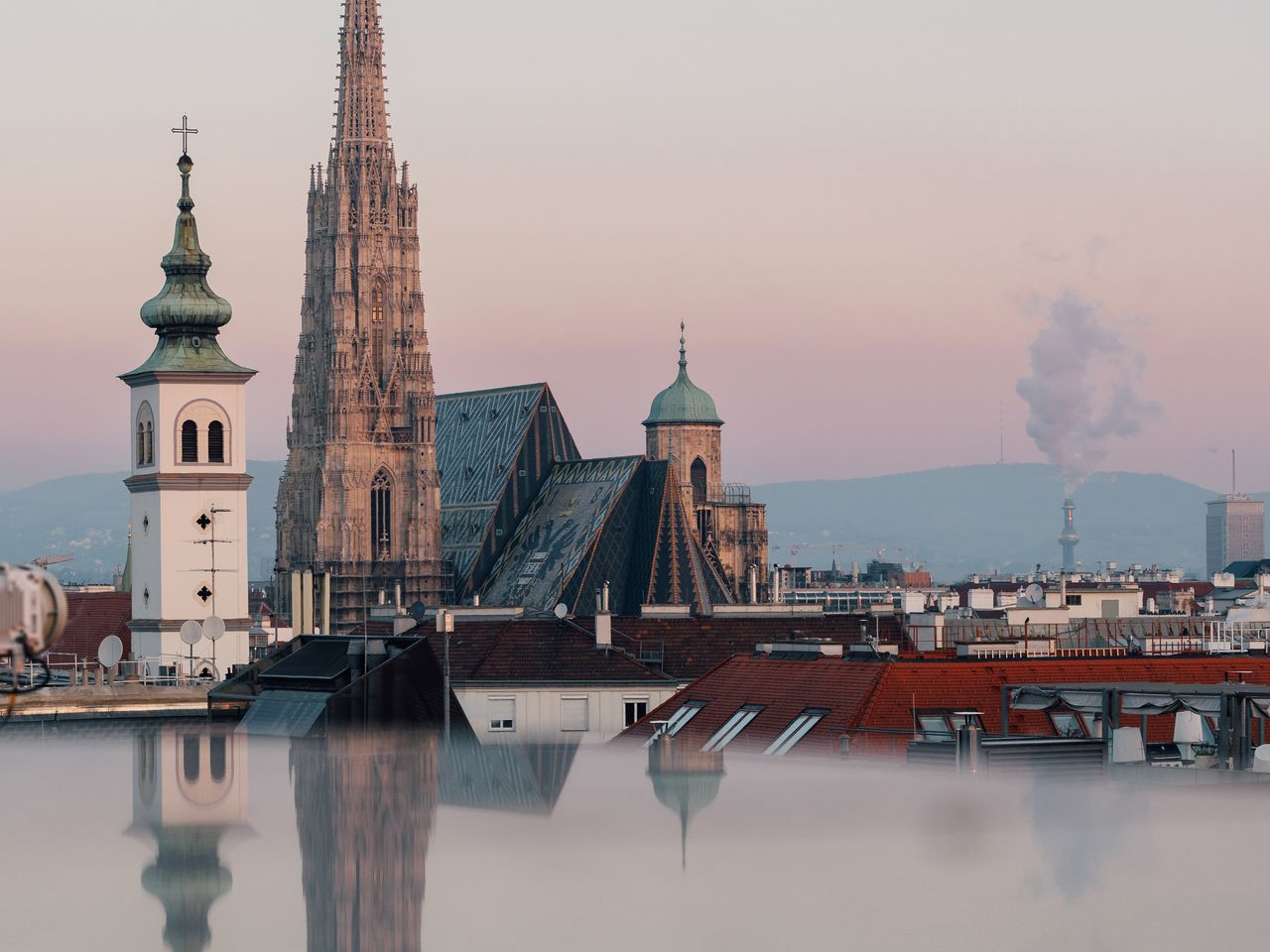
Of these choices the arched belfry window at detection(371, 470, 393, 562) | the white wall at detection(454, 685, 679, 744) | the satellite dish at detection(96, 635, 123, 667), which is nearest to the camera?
the satellite dish at detection(96, 635, 123, 667)

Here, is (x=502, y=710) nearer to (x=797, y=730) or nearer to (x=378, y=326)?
(x=797, y=730)

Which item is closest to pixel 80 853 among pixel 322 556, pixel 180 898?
pixel 180 898

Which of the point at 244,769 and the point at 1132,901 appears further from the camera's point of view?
the point at 244,769

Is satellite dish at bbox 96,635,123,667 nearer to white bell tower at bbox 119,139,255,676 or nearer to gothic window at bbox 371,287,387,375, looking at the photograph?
white bell tower at bbox 119,139,255,676

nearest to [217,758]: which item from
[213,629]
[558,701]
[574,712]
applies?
[213,629]

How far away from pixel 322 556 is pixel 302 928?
13499cm

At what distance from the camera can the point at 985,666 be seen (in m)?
60.7

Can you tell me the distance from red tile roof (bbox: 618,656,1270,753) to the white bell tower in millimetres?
37348

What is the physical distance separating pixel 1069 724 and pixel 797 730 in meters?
7.44

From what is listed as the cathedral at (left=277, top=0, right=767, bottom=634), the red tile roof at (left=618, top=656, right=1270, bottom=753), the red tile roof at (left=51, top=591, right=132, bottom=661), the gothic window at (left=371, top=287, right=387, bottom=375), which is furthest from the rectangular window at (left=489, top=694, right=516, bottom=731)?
the gothic window at (left=371, top=287, right=387, bottom=375)

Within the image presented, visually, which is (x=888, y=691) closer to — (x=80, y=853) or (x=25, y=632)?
(x=80, y=853)

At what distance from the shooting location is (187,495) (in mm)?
98062

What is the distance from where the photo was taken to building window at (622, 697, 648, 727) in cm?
7931

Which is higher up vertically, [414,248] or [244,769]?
[414,248]
